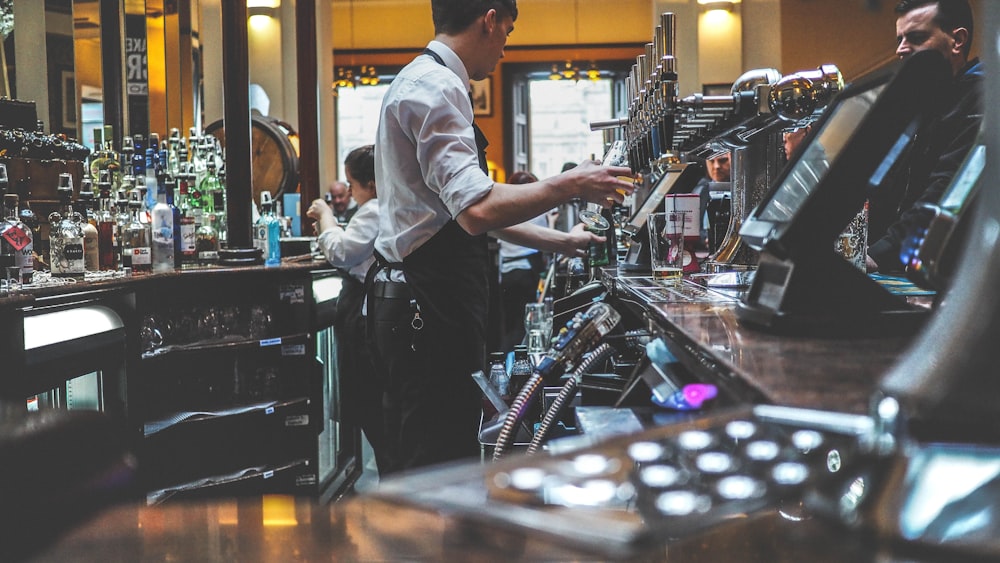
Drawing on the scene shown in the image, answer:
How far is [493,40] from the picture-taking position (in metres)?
2.45

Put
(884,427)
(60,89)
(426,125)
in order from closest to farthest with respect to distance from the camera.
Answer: (884,427)
(426,125)
(60,89)

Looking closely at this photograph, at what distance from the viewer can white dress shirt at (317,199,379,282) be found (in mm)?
3758

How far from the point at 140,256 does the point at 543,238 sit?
1.40m

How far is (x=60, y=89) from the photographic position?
4645 millimetres

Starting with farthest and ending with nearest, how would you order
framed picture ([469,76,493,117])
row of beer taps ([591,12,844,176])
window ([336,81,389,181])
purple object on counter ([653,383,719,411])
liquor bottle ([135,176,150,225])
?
window ([336,81,389,181]) → framed picture ([469,76,493,117]) → liquor bottle ([135,176,150,225]) → row of beer taps ([591,12,844,176]) → purple object on counter ([653,383,719,411])

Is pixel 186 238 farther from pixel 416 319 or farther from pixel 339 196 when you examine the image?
pixel 339 196

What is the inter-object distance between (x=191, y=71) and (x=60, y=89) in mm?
1547

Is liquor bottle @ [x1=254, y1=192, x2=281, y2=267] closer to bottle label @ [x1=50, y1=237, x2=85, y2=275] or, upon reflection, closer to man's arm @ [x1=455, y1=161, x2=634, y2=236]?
bottle label @ [x1=50, y1=237, x2=85, y2=275]

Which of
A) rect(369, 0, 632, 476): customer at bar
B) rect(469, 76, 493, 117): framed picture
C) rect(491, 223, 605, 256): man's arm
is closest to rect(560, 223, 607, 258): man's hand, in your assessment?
rect(491, 223, 605, 256): man's arm

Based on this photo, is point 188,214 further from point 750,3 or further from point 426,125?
point 750,3

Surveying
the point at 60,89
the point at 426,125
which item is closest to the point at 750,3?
the point at 60,89

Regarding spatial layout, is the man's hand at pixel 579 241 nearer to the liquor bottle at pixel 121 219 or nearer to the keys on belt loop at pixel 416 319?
the keys on belt loop at pixel 416 319

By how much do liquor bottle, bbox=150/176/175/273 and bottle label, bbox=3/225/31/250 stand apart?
3.09 feet

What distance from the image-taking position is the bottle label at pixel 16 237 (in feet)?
8.18
